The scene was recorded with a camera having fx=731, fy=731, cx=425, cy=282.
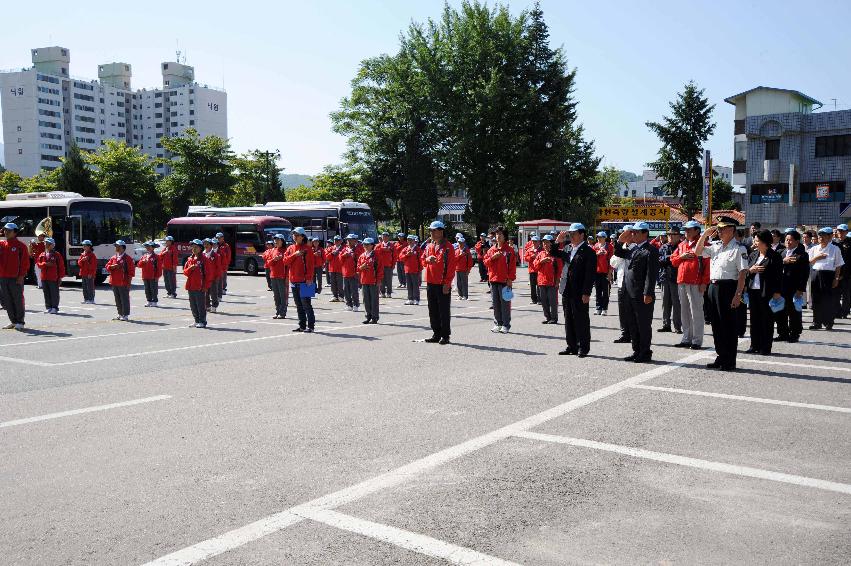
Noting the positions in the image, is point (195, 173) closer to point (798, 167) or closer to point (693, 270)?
point (798, 167)

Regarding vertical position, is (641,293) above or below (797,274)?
below

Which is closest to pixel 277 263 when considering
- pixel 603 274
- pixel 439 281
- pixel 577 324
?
pixel 439 281

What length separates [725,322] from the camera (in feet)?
31.5

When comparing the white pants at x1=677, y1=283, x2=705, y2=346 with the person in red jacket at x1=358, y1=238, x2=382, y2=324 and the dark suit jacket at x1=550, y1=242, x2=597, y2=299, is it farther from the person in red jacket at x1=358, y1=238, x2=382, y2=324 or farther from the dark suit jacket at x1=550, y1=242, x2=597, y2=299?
the person in red jacket at x1=358, y1=238, x2=382, y2=324

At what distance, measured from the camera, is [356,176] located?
64312 mm

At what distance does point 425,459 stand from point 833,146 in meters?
48.0

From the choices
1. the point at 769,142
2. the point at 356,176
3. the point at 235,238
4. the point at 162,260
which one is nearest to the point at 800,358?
the point at 162,260

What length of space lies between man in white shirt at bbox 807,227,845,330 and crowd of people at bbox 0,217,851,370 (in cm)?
2

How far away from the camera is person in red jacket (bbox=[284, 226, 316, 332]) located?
14.5m

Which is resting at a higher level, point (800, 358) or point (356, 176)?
point (356, 176)

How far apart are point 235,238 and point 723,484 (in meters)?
36.8

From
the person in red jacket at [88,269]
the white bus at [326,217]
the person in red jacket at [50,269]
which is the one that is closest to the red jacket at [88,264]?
the person in red jacket at [88,269]

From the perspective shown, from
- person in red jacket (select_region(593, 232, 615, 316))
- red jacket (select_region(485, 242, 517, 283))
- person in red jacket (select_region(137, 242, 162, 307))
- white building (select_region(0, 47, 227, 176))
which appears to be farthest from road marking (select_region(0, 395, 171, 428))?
white building (select_region(0, 47, 227, 176))

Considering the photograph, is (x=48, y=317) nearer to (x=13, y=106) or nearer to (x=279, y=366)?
(x=279, y=366)
